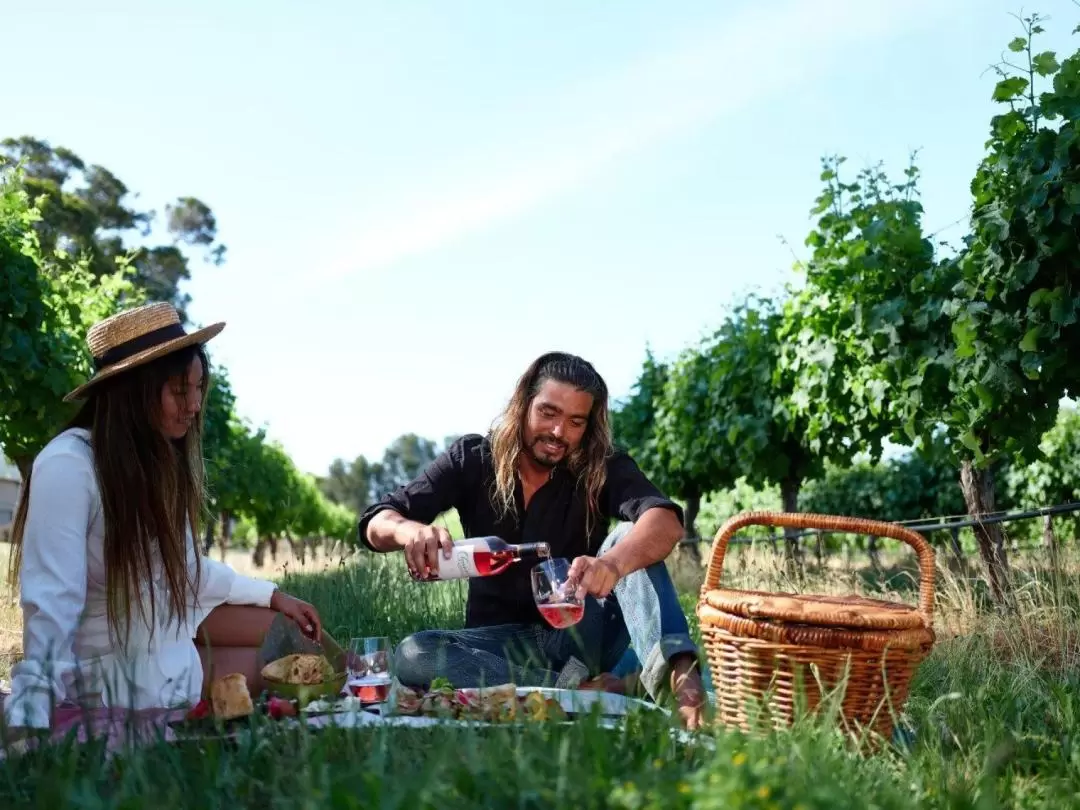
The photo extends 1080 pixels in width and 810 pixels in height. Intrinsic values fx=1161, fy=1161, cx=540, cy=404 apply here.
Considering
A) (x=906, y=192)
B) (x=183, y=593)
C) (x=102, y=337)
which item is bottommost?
(x=183, y=593)

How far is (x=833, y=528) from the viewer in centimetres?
328

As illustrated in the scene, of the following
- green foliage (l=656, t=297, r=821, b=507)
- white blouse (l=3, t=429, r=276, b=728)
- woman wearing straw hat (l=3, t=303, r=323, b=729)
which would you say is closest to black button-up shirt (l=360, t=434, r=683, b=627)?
woman wearing straw hat (l=3, t=303, r=323, b=729)

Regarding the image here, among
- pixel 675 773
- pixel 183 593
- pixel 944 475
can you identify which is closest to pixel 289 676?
pixel 183 593

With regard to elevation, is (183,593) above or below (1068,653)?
above

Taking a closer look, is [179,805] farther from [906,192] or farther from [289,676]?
[906,192]

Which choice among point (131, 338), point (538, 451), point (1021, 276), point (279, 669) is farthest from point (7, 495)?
point (279, 669)

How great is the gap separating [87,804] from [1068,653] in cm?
445

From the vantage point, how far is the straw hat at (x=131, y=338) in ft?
10.5

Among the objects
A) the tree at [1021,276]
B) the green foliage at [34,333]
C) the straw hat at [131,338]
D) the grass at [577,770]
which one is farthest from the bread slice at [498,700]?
the tree at [1021,276]

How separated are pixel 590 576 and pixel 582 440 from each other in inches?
44.1

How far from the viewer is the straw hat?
320 centimetres

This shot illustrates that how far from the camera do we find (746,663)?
9.92 ft

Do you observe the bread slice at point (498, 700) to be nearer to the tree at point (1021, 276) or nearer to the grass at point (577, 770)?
the grass at point (577, 770)

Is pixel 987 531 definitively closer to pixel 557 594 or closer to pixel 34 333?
pixel 557 594
